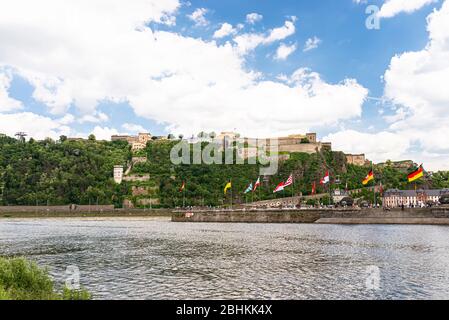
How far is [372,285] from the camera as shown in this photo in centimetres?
2558

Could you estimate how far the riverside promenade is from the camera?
7581cm

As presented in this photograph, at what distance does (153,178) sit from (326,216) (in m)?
99.3

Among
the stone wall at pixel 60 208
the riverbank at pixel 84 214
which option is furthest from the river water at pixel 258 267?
the stone wall at pixel 60 208

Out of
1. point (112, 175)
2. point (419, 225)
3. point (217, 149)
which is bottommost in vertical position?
point (419, 225)

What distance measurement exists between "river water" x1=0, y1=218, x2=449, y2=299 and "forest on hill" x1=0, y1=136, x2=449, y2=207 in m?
101

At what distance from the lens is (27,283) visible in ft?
67.2

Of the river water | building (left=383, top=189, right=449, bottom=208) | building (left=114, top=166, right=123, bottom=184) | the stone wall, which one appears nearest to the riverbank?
the stone wall

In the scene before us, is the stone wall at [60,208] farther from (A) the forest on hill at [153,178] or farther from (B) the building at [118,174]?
(B) the building at [118,174]

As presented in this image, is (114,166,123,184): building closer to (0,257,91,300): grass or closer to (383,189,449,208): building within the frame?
(383,189,449,208): building

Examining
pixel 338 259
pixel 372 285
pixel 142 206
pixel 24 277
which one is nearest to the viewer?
pixel 24 277

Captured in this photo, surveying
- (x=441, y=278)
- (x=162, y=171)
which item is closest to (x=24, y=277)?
(x=441, y=278)
